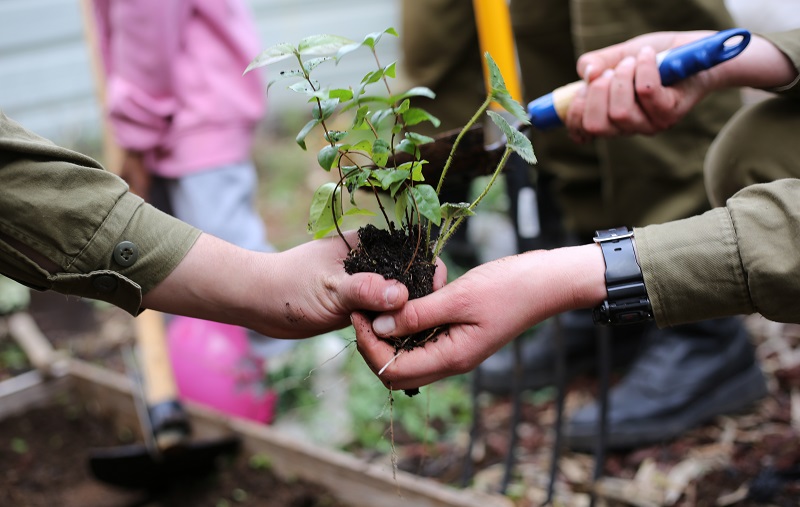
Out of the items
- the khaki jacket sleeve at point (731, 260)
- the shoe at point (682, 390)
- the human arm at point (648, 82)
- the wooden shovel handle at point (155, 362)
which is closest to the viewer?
the khaki jacket sleeve at point (731, 260)

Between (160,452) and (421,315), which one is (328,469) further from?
(421,315)

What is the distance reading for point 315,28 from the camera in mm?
5875

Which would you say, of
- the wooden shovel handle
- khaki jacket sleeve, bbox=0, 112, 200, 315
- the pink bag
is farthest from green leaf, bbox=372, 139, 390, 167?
the pink bag

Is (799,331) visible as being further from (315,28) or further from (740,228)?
(315,28)

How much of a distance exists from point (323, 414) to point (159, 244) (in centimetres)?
148

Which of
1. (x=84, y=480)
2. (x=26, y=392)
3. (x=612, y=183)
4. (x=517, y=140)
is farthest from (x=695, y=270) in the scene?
(x=26, y=392)

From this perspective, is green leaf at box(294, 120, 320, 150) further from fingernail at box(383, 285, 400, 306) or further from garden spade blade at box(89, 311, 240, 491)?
garden spade blade at box(89, 311, 240, 491)

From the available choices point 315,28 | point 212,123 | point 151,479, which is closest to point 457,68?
point 212,123

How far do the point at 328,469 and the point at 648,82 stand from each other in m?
1.37

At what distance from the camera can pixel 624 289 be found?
4.17ft

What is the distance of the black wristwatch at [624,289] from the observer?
127 cm

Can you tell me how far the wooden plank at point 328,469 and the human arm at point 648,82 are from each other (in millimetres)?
942

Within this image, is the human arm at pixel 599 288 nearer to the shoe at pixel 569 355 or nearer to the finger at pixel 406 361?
the finger at pixel 406 361

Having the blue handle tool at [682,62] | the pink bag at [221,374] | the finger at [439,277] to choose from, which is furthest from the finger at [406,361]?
the pink bag at [221,374]
